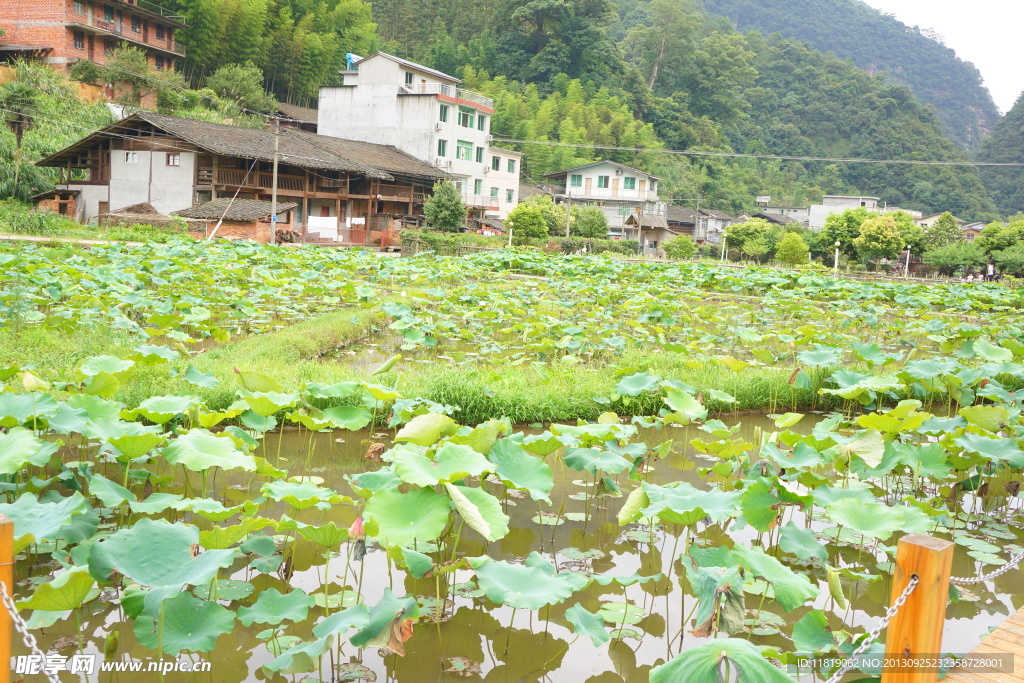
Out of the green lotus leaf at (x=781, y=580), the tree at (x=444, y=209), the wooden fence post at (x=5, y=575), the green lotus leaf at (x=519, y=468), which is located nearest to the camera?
the wooden fence post at (x=5, y=575)

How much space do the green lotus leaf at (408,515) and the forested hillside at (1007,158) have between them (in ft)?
240

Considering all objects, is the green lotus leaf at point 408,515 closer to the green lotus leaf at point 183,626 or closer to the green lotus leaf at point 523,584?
the green lotus leaf at point 523,584

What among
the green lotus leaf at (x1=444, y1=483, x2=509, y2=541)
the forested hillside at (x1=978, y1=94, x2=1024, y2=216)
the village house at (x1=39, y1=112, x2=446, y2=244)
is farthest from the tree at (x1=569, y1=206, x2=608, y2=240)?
the forested hillside at (x1=978, y1=94, x2=1024, y2=216)

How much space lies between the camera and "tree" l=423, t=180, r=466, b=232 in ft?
101

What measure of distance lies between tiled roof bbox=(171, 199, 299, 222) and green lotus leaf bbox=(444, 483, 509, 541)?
2161 cm

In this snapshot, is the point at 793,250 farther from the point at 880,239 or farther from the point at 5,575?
the point at 5,575

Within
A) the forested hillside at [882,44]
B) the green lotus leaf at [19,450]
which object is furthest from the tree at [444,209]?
the forested hillside at [882,44]

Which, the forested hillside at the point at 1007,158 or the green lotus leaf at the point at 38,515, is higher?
the forested hillside at the point at 1007,158

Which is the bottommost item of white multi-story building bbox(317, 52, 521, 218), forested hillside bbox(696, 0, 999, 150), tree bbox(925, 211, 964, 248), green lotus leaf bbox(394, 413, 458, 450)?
green lotus leaf bbox(394, 413, 458, 450)

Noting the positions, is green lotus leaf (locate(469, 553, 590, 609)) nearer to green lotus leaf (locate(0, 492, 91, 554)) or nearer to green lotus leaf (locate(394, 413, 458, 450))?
green lotus leaf (locate(394, 413, 458, 450))

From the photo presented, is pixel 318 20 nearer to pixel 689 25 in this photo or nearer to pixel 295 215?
pixel 295 215

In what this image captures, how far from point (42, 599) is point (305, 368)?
169 inches

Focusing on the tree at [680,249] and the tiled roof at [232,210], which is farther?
the tree at [680,249]

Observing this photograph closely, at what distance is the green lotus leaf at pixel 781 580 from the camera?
2754 millimetres
